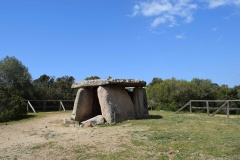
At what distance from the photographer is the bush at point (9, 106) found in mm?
18406

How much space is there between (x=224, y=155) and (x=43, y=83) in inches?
1031

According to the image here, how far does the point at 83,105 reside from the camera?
54.5 ft

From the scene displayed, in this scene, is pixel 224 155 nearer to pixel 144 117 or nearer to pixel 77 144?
pixel 77 144

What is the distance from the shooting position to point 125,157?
806 cm

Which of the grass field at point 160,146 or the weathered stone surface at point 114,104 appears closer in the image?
the grass field at point 160,146

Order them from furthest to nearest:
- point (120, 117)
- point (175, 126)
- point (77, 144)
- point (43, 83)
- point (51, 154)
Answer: point (43, 83) < point (120, 117) < point (175, 126) < point (77, 144) < point (51, 154)

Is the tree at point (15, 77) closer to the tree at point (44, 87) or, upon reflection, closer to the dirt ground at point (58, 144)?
the tree at point (44, 87)

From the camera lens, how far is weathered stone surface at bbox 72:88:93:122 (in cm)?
1633

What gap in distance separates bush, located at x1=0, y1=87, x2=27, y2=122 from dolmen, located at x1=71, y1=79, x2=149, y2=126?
4712 mm

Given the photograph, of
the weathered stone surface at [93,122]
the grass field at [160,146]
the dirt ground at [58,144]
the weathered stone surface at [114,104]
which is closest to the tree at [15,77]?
the weathered stone surface at [114,104]

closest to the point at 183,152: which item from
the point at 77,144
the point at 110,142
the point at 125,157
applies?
the point at 125,157

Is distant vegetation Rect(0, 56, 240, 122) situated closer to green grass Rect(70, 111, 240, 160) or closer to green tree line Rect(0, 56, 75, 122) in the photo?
green tree line Rect(0, 56, 75, 122)

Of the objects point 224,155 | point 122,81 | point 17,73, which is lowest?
point 224,155

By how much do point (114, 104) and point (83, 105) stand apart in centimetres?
244
